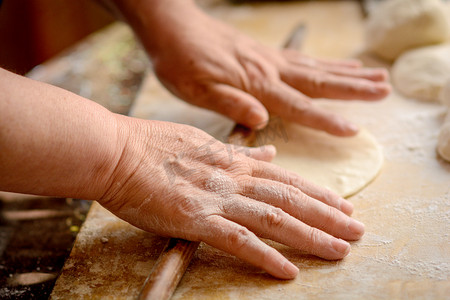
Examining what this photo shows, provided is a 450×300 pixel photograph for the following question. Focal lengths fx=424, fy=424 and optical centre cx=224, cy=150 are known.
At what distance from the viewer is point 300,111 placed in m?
1.46

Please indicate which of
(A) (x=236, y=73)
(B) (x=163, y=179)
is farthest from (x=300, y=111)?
(B) (x=163, y=179)

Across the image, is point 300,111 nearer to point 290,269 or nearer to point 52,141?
point 290,269

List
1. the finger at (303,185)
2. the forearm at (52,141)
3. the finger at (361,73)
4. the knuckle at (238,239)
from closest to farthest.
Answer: the forearm at (52,141) < the knuckle at (238,239) < the finger at (303,185) < the finger at (361,73)

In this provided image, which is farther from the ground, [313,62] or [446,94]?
[446,94]

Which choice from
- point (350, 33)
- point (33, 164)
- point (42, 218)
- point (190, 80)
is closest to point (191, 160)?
point (33, 164)

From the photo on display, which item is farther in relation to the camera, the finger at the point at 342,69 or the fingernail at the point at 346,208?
the finger at the point at 342,69

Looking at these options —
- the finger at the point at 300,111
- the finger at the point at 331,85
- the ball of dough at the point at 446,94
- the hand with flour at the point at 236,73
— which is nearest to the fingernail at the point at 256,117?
the hand with flour at the point at 236,73

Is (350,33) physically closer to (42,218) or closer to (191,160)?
(191,160)

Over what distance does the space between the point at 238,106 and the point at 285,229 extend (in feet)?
1.78

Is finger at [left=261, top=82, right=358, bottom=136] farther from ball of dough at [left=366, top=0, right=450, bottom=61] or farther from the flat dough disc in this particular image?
ball of dough at [left=366, top=0, right=450, bottom=61]

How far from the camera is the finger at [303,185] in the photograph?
1.12 m

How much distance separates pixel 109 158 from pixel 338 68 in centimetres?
102

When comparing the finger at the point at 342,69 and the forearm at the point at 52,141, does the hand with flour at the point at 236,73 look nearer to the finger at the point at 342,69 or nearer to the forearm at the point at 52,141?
the finger at the point at 342,69

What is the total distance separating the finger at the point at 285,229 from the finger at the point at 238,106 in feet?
1.47
